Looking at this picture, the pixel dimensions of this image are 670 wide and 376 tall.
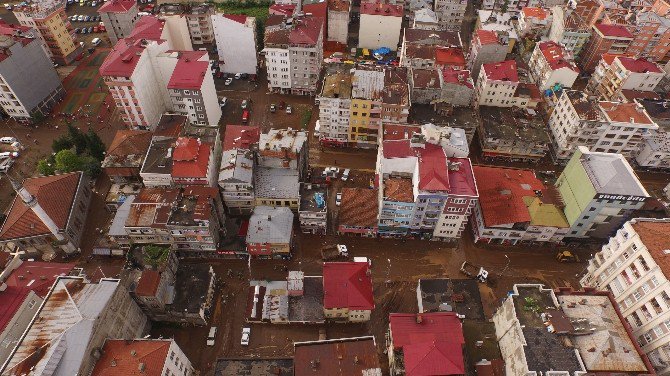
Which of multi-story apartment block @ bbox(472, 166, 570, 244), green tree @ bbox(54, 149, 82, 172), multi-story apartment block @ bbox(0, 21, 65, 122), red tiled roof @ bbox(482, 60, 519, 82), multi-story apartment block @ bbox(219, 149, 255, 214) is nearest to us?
multi-story apartment block @ bbox(219, 149, 255, 214)

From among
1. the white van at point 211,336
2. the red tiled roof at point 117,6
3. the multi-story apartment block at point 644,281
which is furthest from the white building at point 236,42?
the multi-story apartment block at point 644,281

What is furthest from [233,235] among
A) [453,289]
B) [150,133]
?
[453,289]

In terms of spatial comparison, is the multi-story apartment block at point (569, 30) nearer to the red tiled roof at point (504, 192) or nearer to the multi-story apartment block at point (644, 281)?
the red tiled roof at point (504, 192)

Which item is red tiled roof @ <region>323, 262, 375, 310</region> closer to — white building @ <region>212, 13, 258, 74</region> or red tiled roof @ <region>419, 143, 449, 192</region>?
red tiled roof @ <region>419, 143, 449, 192</region>

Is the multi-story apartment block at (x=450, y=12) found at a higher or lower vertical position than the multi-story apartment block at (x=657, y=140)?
higher

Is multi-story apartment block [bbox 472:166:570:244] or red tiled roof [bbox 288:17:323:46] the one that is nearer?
multi-story apartment block [bbox 472:166:570:244]

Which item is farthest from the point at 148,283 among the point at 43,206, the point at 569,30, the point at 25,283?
the point at 569,30

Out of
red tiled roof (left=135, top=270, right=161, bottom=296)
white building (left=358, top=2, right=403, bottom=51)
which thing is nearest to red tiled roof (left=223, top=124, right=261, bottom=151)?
red tiled roof (left=135, top=270, right=161, bottom=296)

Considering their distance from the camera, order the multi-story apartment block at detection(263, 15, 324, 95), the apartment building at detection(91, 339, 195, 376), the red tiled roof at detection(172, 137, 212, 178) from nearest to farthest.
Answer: the apartment building at detection(91, 339, 195, 376) < the red tiled roof at detection(172, 137, 212, 178) < the multi-story apartment block at detection(263, 15, 324, 95)
